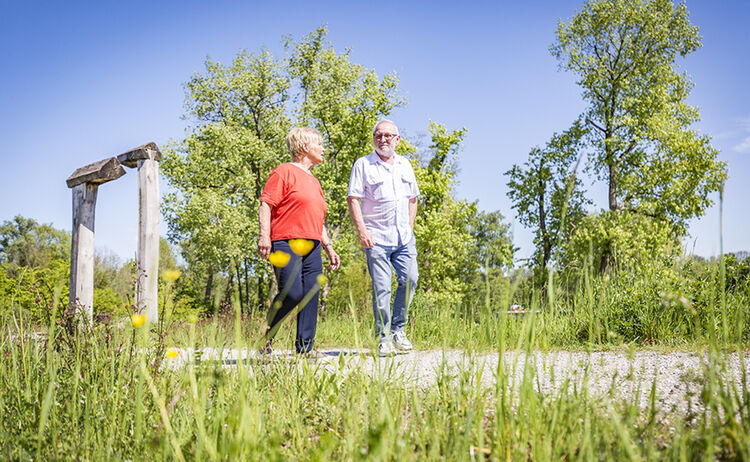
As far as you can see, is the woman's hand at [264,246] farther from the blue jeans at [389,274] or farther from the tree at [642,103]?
the tree at [642,103]

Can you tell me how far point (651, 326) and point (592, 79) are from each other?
1684 cm

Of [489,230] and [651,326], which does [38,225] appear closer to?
[489,230]

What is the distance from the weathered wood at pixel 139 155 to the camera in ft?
18.7

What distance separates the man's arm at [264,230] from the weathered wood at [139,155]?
107 inches

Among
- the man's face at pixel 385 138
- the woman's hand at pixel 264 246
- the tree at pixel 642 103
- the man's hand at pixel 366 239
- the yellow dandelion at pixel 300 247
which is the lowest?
the yellow dandelion at pixel 300 247

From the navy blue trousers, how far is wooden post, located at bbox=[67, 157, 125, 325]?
2.37m

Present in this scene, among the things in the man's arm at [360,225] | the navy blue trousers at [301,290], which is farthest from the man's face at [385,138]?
the navy blue trousers at [301,290]

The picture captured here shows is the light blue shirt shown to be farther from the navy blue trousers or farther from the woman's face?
the navy blue trousers

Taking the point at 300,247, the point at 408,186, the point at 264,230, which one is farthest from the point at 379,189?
the point at 300,247

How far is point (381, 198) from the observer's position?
4219 mm

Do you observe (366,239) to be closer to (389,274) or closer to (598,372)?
(389,274)

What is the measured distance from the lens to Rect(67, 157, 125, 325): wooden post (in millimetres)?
4934

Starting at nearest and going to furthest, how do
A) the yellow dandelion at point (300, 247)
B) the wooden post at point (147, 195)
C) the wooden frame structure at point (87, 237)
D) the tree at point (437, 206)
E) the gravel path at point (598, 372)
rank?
the gravel path at point (598, 372) < the yellow dandelion at point (300, 247) < the wooden frame structure at point (87, 237) < the wooden post at point (147, 195) < the tree at point (437, 206)

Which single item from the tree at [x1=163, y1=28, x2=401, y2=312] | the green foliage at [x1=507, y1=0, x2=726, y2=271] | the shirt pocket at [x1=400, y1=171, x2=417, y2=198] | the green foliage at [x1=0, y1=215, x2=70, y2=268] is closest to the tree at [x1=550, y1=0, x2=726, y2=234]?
the green foliage at [x1=507, y1=0, x2=726, y2=271]
